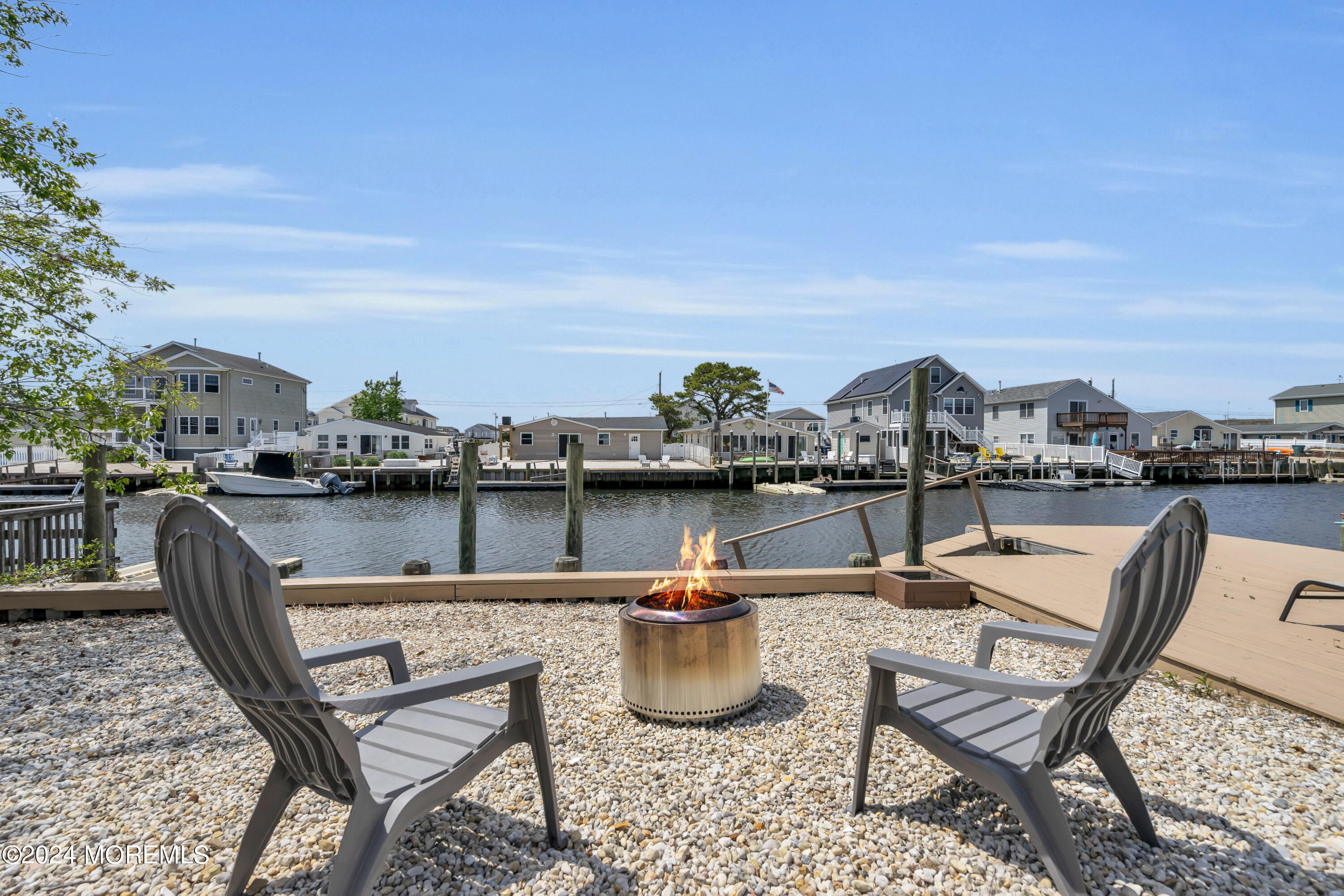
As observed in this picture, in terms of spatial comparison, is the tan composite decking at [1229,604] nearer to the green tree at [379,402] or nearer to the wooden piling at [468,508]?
the wooden piling at [468,508]

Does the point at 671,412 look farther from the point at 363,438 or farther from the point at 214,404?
the point at 214,404

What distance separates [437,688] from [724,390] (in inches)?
2175

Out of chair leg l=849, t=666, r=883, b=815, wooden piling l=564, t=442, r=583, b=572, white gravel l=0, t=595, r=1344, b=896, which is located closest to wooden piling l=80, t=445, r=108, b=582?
white gravel l=0, t=595, r=1344, b=896

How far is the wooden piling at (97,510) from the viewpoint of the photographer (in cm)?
638

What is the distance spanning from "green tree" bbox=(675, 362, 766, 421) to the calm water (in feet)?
80.2

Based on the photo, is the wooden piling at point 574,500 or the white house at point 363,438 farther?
the white house at point 363,438

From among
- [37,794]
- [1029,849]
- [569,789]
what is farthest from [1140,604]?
[37,794]

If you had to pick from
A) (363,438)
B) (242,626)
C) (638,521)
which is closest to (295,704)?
(242,626)

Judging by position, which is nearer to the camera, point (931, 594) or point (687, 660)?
point (687, 660)

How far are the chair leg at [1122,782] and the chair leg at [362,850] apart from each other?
7.47 feet

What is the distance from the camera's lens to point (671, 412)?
6034 centimetres

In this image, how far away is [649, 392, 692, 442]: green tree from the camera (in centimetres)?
5972

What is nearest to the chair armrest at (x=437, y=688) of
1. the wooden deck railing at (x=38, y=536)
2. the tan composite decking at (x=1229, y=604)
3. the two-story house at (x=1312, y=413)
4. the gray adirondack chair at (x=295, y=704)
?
the gray adirondack chair at (x=295, y=704)

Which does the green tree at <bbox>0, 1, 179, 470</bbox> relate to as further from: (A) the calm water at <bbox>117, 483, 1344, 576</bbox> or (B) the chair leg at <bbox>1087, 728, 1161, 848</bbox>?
(A) the calm water at <bbox>117, 483, 1344, 576</bbox>
